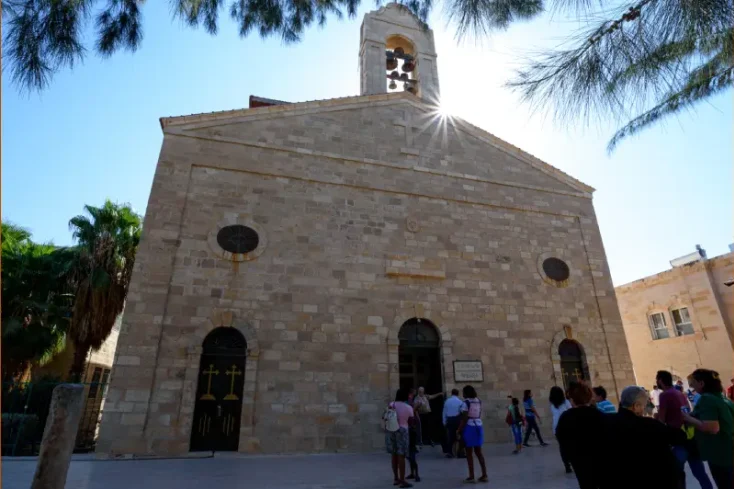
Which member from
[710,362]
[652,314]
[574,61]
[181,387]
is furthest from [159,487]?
[652,314]

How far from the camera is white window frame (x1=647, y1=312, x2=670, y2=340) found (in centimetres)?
1869

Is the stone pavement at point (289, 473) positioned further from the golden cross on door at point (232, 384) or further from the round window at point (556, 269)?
the round window at point (556, 269)

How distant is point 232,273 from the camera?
31.7 ft

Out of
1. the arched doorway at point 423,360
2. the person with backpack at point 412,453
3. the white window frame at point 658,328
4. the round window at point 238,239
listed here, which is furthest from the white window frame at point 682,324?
the round window at point 238,239

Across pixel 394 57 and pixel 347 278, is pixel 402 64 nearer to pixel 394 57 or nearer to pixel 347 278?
pixel 394 57

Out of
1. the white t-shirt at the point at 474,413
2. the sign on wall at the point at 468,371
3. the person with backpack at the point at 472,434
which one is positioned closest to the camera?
the person with backpack at the point at 472,434

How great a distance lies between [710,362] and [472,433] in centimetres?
1593

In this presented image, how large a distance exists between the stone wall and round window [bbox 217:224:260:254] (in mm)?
181

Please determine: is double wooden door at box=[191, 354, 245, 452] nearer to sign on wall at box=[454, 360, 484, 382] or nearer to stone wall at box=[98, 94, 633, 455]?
stone wall at box=[98, 94, 633, 455]

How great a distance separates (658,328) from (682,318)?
1.22 metres

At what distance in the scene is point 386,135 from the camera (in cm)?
1264

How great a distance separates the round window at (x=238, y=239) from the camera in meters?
9.92

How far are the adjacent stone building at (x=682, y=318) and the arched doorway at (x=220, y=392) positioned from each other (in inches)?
675

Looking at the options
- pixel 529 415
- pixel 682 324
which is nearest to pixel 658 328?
pixel 682 324
